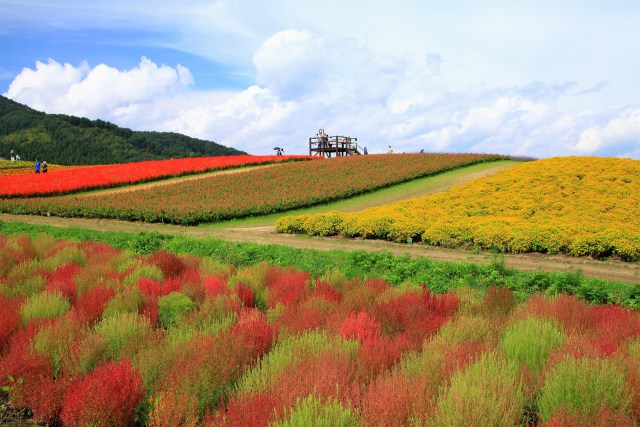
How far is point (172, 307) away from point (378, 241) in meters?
11.3

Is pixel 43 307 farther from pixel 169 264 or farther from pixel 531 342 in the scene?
pixel 531 342

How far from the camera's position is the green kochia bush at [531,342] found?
4.63 meters

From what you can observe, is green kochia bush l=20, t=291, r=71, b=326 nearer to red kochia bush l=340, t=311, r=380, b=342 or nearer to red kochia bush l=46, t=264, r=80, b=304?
red kochia bush l=46, t=264, r=80, b=304

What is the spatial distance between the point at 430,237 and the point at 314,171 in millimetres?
18558

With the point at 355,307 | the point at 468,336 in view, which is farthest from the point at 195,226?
the point at 468,336

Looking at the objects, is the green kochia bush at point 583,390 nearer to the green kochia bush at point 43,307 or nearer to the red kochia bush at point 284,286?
the red kochia bush at point 284,286

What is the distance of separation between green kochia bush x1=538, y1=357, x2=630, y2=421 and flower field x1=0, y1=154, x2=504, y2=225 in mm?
19741

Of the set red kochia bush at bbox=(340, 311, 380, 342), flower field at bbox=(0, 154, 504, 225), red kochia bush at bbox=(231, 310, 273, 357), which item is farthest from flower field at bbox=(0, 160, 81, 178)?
red kochia bush at bbox=(340, 311, 380, 342)

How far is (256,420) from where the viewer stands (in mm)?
3354

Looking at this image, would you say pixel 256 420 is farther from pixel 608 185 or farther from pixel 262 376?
pixel 608 185

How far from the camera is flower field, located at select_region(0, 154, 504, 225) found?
23.3 metres

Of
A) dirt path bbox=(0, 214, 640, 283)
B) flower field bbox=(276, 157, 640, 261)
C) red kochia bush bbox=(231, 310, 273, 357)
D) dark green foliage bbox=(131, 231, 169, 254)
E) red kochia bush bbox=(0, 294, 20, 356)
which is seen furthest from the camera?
flower field bbox=(276, 157, 640, 261)

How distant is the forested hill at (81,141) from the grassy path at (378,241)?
7110 cm

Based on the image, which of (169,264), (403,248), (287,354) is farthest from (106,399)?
(403,248)
